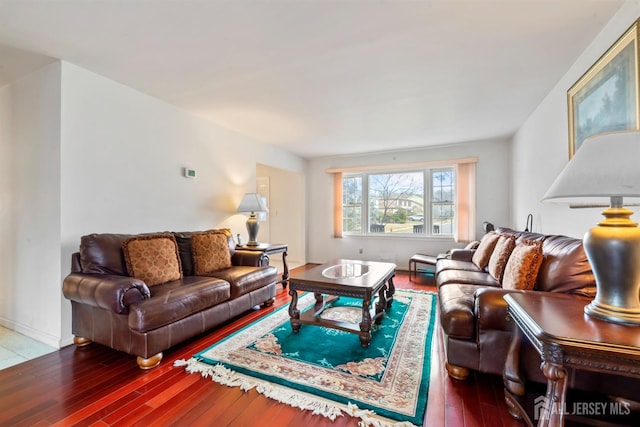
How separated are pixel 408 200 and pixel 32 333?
5.46m

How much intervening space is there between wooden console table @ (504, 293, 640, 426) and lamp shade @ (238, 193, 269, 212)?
10.9 ft

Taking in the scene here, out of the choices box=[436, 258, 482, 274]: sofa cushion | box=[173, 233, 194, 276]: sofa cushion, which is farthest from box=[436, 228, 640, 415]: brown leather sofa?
box=[173, 233, 194, 276]: sofa cushion

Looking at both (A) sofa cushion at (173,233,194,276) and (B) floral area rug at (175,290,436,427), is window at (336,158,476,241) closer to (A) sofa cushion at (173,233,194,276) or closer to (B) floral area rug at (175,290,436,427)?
(B) floral area rug at (175,290,436,427)

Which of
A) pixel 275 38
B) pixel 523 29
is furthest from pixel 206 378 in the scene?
pixel 523 29

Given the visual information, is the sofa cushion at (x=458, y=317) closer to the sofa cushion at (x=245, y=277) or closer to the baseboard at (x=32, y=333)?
the sofa cushion at (x=245, y=277)

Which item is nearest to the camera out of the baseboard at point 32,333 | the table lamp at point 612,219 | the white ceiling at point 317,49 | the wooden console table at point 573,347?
the wooden console table at point 573,347

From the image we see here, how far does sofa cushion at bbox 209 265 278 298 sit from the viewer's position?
8.91 ft

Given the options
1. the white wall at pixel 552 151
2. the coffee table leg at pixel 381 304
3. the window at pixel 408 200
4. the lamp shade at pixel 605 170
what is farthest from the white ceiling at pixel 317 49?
the coffee table leg at pixel 381 304

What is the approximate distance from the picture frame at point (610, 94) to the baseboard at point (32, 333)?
174 inches

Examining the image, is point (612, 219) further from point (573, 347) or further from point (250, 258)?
point (250, 258)

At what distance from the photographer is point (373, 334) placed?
2.48m

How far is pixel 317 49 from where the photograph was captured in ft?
7.02

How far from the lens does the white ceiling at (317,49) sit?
174 cm

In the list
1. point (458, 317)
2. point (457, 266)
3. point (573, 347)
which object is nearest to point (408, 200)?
point (457, 266)
